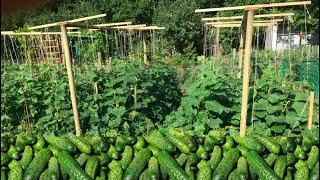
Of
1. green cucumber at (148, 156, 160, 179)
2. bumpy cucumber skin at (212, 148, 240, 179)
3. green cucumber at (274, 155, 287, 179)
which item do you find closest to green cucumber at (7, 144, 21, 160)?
green cucumber at (148, 156, 160, 179)

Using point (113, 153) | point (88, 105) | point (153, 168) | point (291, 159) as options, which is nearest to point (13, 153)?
point (113, 153)

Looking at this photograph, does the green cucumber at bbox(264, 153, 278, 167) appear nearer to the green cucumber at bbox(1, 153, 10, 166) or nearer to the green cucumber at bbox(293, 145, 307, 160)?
the green cucumber at bbox(293, 145, 307, 160)

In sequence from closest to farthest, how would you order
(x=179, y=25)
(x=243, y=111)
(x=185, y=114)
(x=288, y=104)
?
(x=243, y=111) → (x=288, y=104) → (x=185, y=114) → (x=179, y=25)

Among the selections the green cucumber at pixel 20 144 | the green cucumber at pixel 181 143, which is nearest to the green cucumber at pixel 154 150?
the green cucumber at pixel 181 143

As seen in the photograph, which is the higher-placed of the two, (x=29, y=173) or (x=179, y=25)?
(x=179, y=25)

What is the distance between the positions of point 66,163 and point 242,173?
1.44 meters

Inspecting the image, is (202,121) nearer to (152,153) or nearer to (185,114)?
(185,114)

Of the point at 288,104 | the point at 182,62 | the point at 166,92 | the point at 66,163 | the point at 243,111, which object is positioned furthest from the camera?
the point at 182,62

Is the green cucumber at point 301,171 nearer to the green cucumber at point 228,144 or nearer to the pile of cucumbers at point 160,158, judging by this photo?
the pile of cucumbers at point 160,158

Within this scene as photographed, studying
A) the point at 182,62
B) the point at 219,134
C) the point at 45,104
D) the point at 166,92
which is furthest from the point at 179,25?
the point at 219,134

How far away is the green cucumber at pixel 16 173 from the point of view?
2.82m

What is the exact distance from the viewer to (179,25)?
47.2ft

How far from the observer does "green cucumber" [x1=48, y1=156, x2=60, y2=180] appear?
2.84 meters

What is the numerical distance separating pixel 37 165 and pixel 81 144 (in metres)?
0.39
